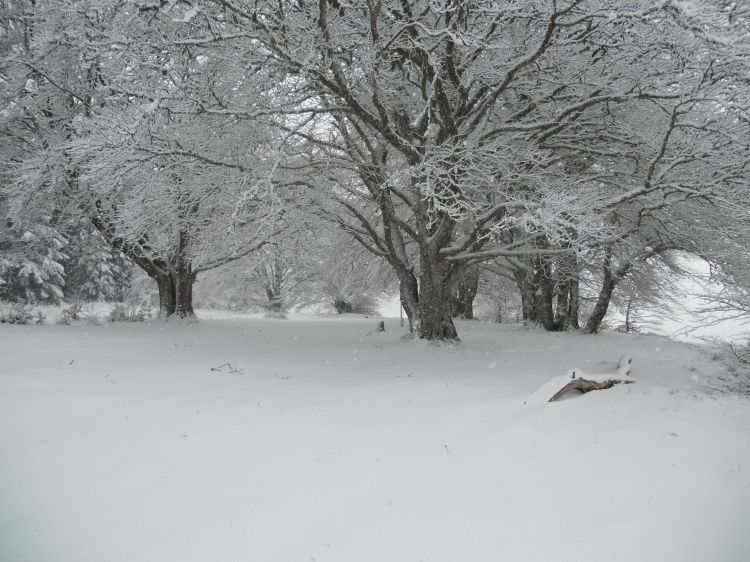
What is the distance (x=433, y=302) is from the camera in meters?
10.4

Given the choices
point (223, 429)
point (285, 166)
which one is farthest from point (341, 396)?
point (285, 166)

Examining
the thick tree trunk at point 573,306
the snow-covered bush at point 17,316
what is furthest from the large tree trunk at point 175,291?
the thick tree trunk at point 573,306

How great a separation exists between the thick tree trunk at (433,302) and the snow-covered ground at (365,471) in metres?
4.05

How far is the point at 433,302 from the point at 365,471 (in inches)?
282

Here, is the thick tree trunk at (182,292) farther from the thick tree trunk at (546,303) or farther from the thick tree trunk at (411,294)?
the thick tree trunk at (546,303)

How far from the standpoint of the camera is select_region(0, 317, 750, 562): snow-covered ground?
262 centimetres

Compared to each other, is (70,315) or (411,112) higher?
(411,112)

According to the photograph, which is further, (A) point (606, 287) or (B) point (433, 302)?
(A) point (606, 287)

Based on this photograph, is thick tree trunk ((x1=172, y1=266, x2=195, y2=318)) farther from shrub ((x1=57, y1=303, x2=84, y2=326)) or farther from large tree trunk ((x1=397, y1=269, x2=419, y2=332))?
large tree trunk ((x1=397, y1=269, x2=419, y2=332))

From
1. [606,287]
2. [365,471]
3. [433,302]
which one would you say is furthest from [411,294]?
[365,471]

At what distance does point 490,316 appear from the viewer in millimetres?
38250

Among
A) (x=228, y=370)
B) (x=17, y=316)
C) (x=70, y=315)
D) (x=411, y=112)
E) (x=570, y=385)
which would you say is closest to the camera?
(x=570, y=385)

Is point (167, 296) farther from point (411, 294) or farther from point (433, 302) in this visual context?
point (433, 302)

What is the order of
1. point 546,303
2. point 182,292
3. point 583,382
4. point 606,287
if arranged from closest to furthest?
1. point 583,382
2. point 606,287
3. point 182,292
4. point 546,303
